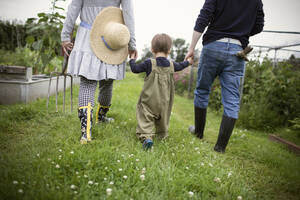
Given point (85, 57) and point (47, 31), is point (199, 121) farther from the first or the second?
point (47, 31)

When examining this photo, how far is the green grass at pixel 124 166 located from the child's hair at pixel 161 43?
1.13m

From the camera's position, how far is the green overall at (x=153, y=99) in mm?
2354

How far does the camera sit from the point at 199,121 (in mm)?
2957

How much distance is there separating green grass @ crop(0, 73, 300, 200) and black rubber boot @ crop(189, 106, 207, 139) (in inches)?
9.3

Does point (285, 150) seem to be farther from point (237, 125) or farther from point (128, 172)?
point (128, 172)

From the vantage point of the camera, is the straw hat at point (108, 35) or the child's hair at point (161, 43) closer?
the straw hat at point (108, 35)

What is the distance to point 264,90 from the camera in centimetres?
445

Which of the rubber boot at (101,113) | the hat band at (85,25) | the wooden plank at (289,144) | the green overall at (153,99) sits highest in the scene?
the hat band at (85,25)

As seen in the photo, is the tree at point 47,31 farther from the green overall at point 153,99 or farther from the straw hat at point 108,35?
the green overall at point 153,99

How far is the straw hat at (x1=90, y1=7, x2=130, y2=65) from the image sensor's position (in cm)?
218

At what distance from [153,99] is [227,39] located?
117cm

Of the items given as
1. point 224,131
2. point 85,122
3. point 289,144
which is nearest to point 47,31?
point 85,122

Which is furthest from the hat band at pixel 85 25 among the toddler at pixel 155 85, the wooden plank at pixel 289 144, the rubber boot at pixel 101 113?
the wooden plank at pixel 289 144

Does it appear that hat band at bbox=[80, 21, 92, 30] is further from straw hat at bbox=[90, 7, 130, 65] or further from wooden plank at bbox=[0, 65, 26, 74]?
wooden plank at bbox=[0, 65, 26, 74]
